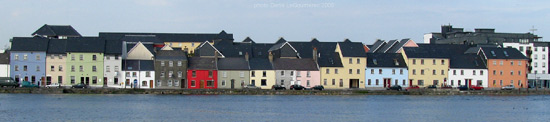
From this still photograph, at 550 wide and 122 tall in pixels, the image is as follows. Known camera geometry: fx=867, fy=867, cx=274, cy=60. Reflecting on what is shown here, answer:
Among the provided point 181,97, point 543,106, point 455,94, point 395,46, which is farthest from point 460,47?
point 181,97

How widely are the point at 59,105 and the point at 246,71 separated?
30894mm

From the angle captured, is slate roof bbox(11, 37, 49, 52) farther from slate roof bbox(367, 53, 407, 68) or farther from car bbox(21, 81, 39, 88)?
slate roof bbox(367, 53, 407, 68)

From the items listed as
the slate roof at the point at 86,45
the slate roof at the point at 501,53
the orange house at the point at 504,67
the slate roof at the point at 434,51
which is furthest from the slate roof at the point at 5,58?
the slate roof at the point at 501,53

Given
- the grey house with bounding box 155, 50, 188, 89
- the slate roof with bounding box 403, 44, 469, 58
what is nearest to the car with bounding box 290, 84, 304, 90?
the grey house with bounding box 155, 50, 188, 89

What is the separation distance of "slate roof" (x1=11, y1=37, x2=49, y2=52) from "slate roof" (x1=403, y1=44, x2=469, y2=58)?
41.3m

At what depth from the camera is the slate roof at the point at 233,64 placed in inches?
3733

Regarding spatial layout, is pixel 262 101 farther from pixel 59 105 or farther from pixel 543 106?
pixel 543 106

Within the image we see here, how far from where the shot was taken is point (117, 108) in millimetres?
65312

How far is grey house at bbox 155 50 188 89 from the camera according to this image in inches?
3637

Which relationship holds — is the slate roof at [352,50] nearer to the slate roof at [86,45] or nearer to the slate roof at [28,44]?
the slate roof at [86,45]

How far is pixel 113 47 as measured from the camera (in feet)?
307

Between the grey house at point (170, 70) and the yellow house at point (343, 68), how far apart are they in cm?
1559

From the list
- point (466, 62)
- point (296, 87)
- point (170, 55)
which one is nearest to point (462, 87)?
point (466, 62)

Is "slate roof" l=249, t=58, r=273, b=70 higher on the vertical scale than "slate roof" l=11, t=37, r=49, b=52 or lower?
lower
